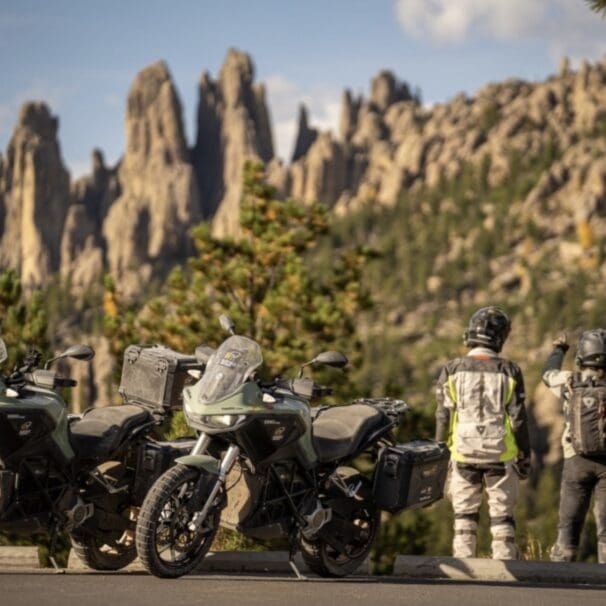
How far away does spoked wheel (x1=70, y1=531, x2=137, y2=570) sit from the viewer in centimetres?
928

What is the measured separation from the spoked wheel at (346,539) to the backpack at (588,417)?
159 centimetres

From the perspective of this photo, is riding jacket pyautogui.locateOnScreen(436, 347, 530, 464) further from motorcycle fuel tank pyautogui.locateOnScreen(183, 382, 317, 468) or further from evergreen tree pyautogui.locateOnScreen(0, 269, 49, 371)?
evergreen tree pyautogui.locateOnScreen(0, 269, 49, 371)

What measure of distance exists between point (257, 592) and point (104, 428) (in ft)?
5.59

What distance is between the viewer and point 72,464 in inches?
347

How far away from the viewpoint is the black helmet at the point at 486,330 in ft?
33.8

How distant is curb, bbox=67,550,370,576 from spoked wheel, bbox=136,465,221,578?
140 cm

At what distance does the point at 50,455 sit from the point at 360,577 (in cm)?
224

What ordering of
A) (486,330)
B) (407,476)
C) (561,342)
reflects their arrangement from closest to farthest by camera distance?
1. (407,476)
2. (486,330)
3. (561,342)

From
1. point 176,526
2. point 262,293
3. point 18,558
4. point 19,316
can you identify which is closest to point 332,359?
point 176,526

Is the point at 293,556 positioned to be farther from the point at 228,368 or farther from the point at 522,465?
the point at 522,465

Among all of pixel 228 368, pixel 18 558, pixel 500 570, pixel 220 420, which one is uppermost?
pixel 228 368

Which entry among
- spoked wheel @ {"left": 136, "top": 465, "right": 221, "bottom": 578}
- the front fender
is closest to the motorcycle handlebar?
the front fender

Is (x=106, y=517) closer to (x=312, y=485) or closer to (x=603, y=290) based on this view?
(x=312, y=485)

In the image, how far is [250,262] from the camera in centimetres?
4059
